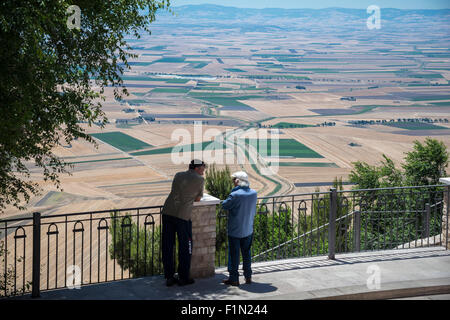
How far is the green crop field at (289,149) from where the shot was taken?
80500mm

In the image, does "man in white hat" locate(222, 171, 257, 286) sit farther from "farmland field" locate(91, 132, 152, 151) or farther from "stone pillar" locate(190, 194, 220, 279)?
"farmland field" locate(91, 132, 152, 151)

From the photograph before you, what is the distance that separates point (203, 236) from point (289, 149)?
251 ft

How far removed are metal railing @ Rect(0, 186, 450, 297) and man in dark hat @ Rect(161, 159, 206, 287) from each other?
0.36m

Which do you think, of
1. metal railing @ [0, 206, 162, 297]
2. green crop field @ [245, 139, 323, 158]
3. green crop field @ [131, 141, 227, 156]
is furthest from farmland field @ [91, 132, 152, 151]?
metal railing @ [0, 206, 162, 297]

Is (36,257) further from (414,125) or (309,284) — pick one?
(414,125)

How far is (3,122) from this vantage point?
7.30 m

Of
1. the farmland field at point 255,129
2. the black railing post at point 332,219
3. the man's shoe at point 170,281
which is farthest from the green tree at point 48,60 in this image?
the farmland field at point 255,129

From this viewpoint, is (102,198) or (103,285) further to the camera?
(102,198)

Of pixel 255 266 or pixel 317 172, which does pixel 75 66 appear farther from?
pixel 317 172

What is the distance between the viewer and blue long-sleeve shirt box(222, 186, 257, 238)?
746cm

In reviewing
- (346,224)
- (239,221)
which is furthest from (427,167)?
(239,221)
